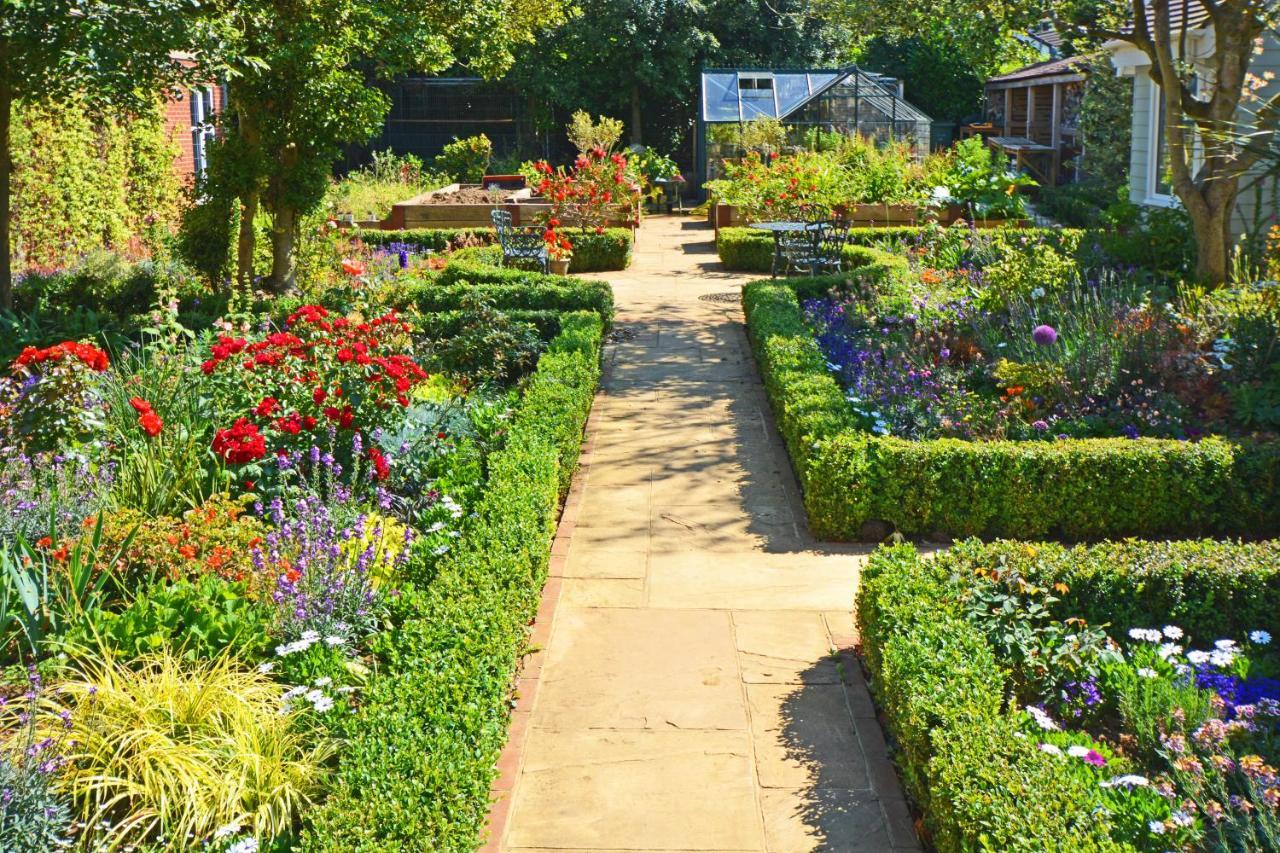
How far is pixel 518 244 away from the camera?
14.3 metres

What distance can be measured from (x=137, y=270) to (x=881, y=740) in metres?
9.84

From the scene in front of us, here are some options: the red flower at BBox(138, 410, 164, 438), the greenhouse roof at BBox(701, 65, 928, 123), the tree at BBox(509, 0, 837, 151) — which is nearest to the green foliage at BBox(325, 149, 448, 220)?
the tree at BBox(509, 0, 837, 151)

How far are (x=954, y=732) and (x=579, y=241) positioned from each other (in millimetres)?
13208

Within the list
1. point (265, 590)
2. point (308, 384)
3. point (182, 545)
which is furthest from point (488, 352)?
point (265, 590)

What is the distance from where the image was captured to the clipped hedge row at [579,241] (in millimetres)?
16188

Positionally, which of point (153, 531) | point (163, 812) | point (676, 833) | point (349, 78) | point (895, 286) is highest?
point (349, 78)

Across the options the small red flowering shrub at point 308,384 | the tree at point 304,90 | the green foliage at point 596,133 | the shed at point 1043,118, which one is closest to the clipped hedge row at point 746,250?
the tree at point 304,90

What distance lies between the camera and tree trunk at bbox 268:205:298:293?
12172 millimetres

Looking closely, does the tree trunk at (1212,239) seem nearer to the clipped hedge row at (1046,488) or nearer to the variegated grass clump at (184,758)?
the clipped hedge row at (1046,488)

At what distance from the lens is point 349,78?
11.4m

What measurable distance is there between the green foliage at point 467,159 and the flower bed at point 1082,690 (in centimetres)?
2266

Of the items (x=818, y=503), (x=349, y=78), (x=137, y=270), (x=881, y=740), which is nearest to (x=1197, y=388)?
(x=818, y=503)

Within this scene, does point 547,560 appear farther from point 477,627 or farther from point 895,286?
point 895,286

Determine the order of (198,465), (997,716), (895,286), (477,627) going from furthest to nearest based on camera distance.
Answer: (895,286), (198,465), (477,627), (997,716)
